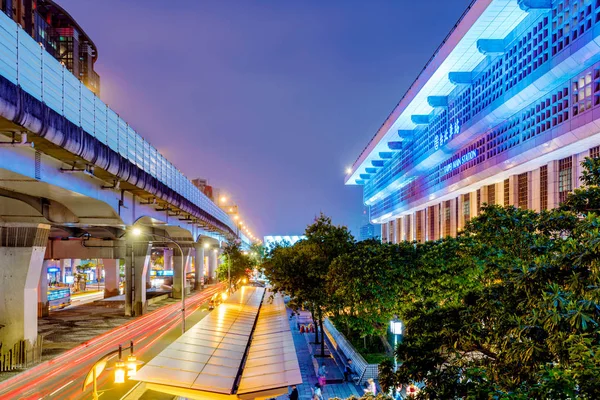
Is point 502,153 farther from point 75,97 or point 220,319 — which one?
point 75,97

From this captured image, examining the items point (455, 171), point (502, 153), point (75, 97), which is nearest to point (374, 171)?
point (455, 171)

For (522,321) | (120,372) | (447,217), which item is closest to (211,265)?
(447,217)

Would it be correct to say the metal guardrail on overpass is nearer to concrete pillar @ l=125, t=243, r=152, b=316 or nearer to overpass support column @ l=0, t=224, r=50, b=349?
overpass support column @ l=0, t=224, r=50, b=349

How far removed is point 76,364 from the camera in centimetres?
2770

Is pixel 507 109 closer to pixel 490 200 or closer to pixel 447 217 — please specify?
pixel 490 200

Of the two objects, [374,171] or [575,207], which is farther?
[374,171]

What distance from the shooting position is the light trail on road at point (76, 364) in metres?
21.9

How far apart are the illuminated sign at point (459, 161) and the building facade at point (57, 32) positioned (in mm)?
85176

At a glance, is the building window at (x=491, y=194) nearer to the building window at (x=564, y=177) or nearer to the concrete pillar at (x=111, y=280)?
the building window at (x=564, y=177)

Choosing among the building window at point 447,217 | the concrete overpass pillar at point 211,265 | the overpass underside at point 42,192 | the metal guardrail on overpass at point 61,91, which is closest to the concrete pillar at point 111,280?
the overpass underside at point 42,192

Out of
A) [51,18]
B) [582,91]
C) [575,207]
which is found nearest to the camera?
[575,207]

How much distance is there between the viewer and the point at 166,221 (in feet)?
134

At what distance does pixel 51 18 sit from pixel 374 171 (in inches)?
3563

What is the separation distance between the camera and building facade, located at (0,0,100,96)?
97188 millimetres
